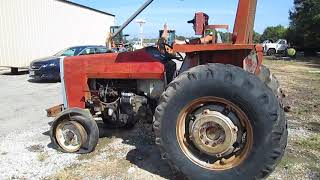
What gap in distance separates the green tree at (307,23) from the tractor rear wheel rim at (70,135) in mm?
34509

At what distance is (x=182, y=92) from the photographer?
443 cm

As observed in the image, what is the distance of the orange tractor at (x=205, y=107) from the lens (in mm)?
4195

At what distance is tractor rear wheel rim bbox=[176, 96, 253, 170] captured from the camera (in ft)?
14.3

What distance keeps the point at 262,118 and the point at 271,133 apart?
181 mm

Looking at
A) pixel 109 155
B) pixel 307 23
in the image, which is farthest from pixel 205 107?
pixel 307 23

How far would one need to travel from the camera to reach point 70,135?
227 inches

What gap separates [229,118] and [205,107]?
0.30 metres

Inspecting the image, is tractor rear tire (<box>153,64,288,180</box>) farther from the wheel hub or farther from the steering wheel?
the steering wheel

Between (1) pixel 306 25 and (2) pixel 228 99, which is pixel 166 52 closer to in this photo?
(2) pixel 228 99

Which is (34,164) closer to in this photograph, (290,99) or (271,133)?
(271,133)

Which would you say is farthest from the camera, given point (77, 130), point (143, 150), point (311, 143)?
point (311, 143)

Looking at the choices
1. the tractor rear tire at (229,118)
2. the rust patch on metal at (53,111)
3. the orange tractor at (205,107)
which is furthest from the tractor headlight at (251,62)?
the rust patch on metal at (53,111)

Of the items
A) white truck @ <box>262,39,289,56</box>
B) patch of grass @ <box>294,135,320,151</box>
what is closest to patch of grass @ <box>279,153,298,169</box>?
patch of grass @ <box>294,135,320,151</box>

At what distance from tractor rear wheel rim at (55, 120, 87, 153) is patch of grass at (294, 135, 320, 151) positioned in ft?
11.1
